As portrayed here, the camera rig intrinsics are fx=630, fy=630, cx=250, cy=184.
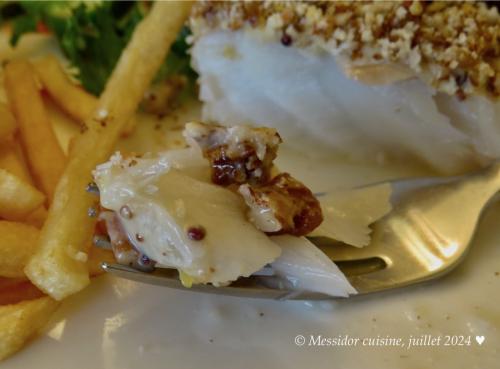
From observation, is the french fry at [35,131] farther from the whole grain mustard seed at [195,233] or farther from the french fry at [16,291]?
the whole grain mustard seed at [195,233]

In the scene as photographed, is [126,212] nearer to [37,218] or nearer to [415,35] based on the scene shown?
[37,218]

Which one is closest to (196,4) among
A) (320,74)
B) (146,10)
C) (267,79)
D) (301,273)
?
(267,79)

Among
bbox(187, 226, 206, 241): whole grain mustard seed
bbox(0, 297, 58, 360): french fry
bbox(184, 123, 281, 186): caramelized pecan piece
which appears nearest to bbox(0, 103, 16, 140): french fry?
bbox(0, 297, 58, 360): french fry

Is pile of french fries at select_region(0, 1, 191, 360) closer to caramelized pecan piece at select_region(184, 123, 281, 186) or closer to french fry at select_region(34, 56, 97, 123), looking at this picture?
french fry at select_region(34, 56, 97, 123)

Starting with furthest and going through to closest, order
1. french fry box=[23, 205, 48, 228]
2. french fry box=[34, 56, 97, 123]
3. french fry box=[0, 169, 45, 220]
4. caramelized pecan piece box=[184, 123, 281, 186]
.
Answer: french fry box=[34, 56, 97, 123] < french fry box=[23, 205, 48, 228] < french fry box=[0, 169, 45, 220] < caramelized pecan piece box=[184, 123, 281, 186]

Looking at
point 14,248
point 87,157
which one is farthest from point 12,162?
point 14,248

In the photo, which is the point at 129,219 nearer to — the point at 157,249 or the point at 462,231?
the point at 157,249
